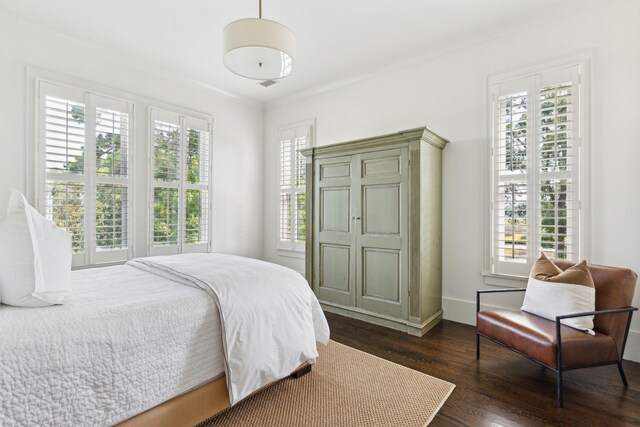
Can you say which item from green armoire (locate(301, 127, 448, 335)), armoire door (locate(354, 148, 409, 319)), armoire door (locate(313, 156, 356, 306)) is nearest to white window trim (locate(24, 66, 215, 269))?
armoire door (locate(313, 156, 356, 306))

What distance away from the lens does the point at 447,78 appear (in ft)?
11.2

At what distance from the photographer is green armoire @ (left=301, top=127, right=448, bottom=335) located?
306cm

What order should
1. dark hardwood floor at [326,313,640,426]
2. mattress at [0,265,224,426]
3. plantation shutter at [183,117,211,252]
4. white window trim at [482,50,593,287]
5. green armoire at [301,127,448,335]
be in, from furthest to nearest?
plantation shutter at [183,117,211,252], green armoire at [301,127,448,335], white window trim at [482,50,593,287], dark hardwood floor at [326,313,640,426], mattress at [0,265,224,426]

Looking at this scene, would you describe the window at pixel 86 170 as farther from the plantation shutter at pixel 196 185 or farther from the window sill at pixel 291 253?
the window sill at pixel 291 253

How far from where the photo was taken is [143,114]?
3.69m

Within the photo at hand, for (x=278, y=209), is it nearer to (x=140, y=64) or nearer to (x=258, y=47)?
(x=140, y=64)

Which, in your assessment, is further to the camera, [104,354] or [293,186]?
[293,186]

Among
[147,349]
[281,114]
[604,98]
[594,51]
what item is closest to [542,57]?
[594,51]

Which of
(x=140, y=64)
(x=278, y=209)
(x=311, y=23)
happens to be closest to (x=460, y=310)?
(x=278, y=209)

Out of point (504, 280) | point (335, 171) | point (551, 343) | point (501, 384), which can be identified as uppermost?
point (335, 171)

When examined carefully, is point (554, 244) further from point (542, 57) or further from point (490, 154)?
point (542, 57)

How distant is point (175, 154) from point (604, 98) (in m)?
4.40

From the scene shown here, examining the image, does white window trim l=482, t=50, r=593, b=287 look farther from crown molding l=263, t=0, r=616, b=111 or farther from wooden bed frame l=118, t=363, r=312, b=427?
wooden bed frame l=118, t=363, r=312, b=427

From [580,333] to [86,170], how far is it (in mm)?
4438
